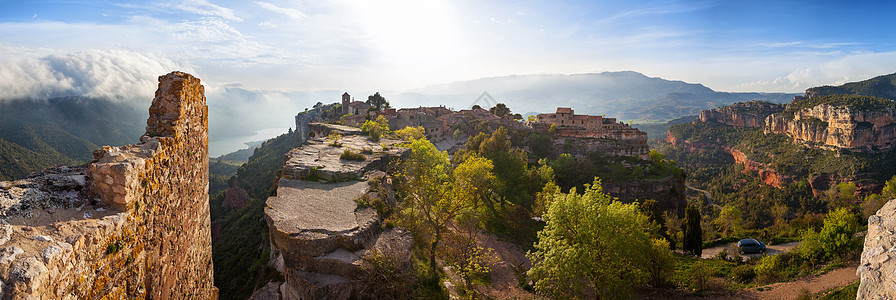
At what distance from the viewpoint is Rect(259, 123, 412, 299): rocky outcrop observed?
9.72 m

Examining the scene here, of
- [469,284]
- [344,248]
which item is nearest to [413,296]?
[344,248]

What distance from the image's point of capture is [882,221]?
5.15 meters

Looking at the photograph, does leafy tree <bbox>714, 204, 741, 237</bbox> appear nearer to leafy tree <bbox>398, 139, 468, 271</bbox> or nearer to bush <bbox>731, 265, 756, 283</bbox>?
bush <bbox>731, 265, 756, 283</bbox>

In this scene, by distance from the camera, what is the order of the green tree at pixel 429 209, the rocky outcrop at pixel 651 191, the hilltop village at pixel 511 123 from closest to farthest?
the green tree at pixel 429 209 → the rocky outcrop at pixel 651 191 → the hilltop village at pixel 511 123

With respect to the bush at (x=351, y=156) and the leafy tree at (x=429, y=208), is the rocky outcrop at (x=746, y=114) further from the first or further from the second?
the leafy tree at (x=429, y=208)

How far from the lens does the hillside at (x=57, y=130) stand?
34750mm

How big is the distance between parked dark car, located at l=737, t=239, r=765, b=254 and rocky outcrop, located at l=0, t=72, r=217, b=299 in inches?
1314

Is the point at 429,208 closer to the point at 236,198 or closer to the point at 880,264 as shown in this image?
the point at 880,264

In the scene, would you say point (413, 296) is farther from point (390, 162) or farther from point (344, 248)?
point (390, 162)

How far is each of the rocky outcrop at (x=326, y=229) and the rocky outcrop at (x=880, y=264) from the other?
9220 millimetres

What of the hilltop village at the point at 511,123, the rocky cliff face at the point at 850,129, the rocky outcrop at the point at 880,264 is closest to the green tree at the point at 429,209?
the rocky outcrop at the point at 880,264

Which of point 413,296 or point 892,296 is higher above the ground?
point 892,296

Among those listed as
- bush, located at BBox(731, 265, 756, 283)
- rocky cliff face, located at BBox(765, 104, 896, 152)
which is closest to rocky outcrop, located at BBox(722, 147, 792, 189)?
rocky cliff face, located at BBox(765, 104, 896, 152)

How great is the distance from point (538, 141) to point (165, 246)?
53972 millimetres
